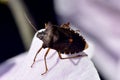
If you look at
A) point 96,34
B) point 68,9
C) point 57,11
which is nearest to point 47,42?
point 96,34

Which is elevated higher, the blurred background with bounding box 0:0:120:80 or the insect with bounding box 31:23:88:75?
the insect with bounding box 31:23:88:75

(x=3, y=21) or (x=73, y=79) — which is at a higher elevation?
(x=73, y=79)

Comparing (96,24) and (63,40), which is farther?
(96,24)

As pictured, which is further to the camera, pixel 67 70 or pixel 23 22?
pixel 23 22

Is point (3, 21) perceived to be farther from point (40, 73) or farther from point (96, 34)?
point (40, 73)

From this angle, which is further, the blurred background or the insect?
the blurred background

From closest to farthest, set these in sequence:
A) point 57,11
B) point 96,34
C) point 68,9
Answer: point 96,34 < point 68,9 < point 57,11

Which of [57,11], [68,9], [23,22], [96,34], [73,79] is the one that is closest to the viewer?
[73,79]

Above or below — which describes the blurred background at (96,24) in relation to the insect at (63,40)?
below

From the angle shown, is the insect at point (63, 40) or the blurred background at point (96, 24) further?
the blurred background at point (96, 24)

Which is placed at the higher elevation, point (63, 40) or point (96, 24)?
point (63, 40)

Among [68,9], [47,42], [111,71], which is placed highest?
[47,42]
